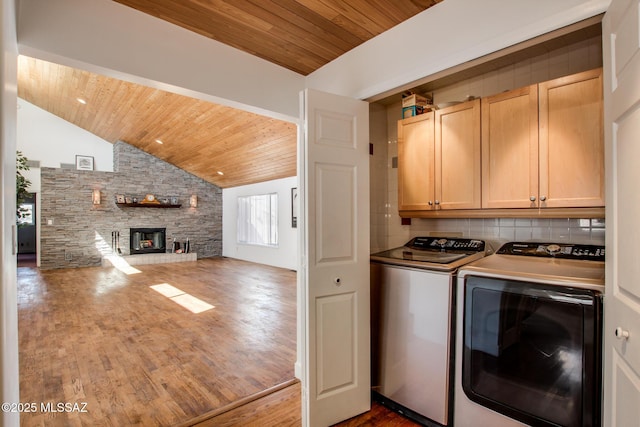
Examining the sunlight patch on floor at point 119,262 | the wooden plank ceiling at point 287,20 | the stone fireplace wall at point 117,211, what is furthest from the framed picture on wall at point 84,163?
the wooden plank ceiling at point 287,20

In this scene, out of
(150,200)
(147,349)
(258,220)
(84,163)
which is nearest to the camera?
(147,349)

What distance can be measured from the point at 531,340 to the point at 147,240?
9679mm

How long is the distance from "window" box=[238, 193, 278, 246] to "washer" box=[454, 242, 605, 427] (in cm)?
678

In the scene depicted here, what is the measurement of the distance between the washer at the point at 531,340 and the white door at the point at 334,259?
61cm

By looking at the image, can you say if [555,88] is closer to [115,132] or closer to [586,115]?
[586,115]

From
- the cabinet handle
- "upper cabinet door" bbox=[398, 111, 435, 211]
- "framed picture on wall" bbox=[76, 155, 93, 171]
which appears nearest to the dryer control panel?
"upper cabinet door" bbox=[398, 111, 435, 211]

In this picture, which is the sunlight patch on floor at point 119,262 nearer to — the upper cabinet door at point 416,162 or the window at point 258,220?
the window at point 258,220

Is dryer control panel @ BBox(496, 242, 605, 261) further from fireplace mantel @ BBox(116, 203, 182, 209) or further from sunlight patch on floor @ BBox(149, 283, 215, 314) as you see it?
fireplace mantel @ BBox(116, 203, 182, 209)

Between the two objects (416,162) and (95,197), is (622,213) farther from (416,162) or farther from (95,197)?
(95,197)

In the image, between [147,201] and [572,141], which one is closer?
[572,141]

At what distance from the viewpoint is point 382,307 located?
2184 millimetres

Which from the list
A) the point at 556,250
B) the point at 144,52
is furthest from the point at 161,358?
the point at 556,250

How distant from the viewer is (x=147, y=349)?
10.2 feet

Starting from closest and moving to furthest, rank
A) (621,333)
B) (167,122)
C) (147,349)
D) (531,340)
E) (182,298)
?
(621,333) < (531,340) < (147,349) < (182,298) < (167,122)
